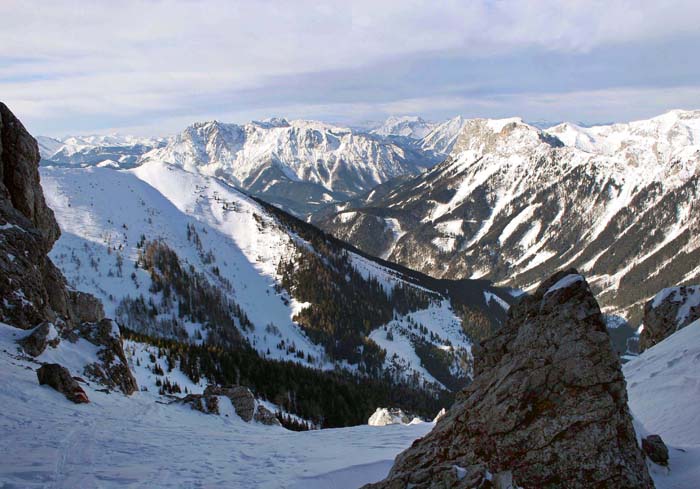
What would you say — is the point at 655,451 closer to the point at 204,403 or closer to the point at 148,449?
the point at 148,449

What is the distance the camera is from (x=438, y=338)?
187125 millimetres

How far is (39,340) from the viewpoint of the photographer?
34125 millimetres

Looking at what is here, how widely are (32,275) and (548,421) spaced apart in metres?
41.6

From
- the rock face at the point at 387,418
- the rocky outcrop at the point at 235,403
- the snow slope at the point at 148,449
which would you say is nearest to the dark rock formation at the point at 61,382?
the snow slope at the point at 148,449

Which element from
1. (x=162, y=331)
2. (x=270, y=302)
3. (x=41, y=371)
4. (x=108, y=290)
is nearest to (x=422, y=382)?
(x=270, y=302)

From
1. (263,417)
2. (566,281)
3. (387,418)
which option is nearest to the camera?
(566,281)

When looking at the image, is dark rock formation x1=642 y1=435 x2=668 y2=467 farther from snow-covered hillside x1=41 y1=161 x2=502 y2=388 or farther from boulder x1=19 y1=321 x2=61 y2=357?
snow-covered hillside x1=41 y1=161 x2=502 y2=388

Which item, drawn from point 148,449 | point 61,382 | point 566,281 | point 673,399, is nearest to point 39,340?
point 61,382

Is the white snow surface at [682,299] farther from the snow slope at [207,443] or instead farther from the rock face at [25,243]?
the rock face at [25,243]

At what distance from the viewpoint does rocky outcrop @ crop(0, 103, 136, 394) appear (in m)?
36.2

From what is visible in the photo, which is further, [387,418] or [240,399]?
[387,418]

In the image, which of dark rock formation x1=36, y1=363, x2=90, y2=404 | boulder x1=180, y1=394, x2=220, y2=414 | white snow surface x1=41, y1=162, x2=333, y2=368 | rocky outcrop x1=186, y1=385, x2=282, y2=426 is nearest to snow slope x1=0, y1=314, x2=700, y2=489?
dark rock formation x1=36, y1=363, x2=90, y2=404

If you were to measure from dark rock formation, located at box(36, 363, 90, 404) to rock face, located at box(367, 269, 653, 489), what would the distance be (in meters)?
22.3

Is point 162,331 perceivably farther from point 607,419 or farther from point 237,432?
point 607,419
